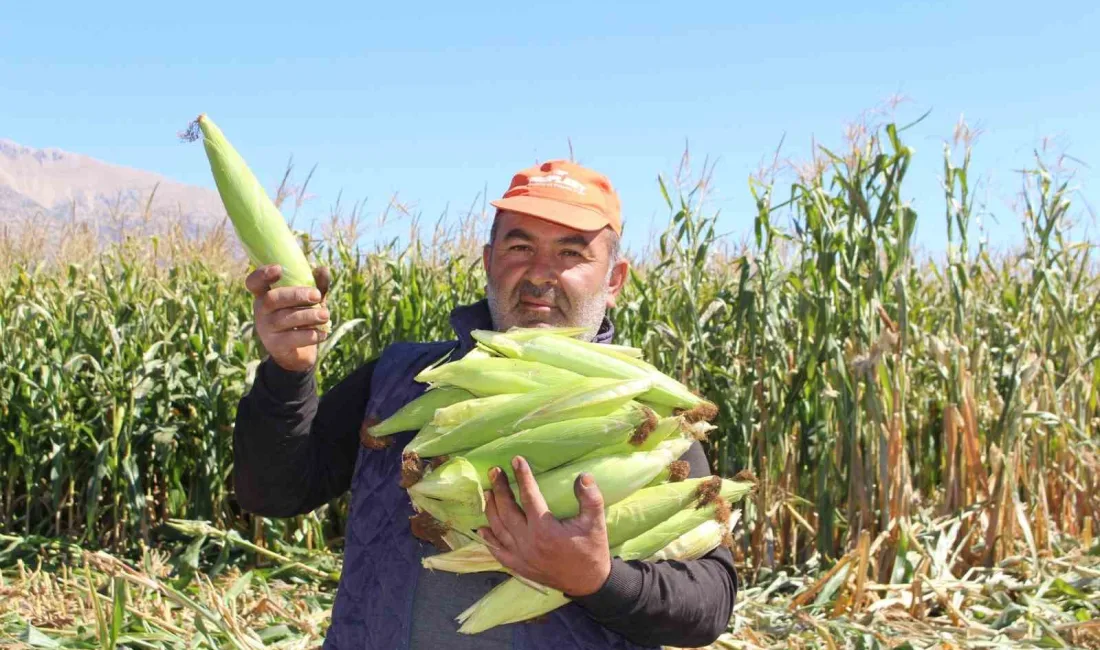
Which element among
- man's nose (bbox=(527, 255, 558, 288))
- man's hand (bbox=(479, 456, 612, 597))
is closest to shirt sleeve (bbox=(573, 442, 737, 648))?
man's hand (bbox=(479, 456, 612, 597))

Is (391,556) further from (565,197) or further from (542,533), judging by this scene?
(565,197)

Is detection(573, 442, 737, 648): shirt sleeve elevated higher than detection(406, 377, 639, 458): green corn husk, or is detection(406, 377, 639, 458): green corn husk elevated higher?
detection(406, 377, 639, 458): green corn husk

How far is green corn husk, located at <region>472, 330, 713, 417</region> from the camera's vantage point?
173cm

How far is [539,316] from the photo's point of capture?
2312 millimetres

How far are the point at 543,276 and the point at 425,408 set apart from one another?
606 millimetres

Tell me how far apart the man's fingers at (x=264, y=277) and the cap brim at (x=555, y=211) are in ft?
1.98

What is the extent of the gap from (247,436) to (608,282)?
100 cm

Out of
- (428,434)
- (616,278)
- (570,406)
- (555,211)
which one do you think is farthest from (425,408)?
(616,278)

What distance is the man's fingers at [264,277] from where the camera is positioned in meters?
1.92

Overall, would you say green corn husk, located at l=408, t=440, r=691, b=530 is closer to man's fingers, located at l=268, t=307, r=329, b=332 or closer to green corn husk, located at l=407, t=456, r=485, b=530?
green corn husk, located at l=407, t=456, r=485, b=530

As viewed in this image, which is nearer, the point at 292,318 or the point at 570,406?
the point at 570,406

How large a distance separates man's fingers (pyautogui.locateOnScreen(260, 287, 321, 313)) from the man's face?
532 millimetres

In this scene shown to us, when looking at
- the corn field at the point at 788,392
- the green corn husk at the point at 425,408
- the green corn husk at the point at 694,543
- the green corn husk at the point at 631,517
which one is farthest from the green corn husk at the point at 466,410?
the corn field at the point at 788,392

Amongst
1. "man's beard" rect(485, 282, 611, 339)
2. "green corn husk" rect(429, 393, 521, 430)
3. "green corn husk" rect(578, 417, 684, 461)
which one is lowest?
"green corn husk" rect(578, 417, 684, 461)
